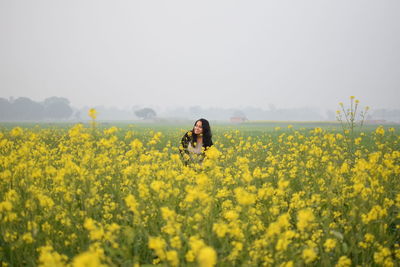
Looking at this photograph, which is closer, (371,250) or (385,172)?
(371,250)

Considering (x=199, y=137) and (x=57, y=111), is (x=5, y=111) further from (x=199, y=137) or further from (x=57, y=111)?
(x=199, y=137)

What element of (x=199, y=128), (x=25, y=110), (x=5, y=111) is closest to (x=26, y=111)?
(x=25, y=110)

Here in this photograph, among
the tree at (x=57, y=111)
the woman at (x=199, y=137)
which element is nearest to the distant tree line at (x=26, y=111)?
the tree at (x=57, y=111)

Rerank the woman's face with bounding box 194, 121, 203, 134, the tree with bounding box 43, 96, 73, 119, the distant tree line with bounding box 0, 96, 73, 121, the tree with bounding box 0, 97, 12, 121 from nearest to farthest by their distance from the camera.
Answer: the woman's face with bounding box 194, 121, 203, 134 < the tree with bounding box 0, 97, 12, 121 < the distant tree line with bounding box 0, 96, 73, 121 < the tree with bounding box 43, 96, 73, 119

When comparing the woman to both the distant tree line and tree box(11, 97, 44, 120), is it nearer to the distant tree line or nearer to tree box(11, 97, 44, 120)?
the distant tree line

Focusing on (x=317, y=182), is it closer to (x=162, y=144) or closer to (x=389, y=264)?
(x=389, y=264)

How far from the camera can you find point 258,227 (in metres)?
3.36

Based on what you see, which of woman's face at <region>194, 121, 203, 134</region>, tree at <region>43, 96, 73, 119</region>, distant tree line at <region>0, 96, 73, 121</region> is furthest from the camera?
tree at <region>43, 96, 73, 119</region>

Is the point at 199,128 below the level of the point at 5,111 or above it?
below

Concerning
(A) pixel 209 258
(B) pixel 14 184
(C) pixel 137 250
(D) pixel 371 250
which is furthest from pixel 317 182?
(B) pixel 14 184

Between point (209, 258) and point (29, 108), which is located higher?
point (29, 108)

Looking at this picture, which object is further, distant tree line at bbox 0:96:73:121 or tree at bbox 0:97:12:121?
distant tree line at bbox 0:96:73:121

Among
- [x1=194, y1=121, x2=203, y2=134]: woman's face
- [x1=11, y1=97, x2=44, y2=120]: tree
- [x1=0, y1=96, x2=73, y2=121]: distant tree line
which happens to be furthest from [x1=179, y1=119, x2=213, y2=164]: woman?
[x1=11, y1=97, x2=44, y2=120]: tree

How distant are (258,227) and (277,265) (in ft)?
2.70
